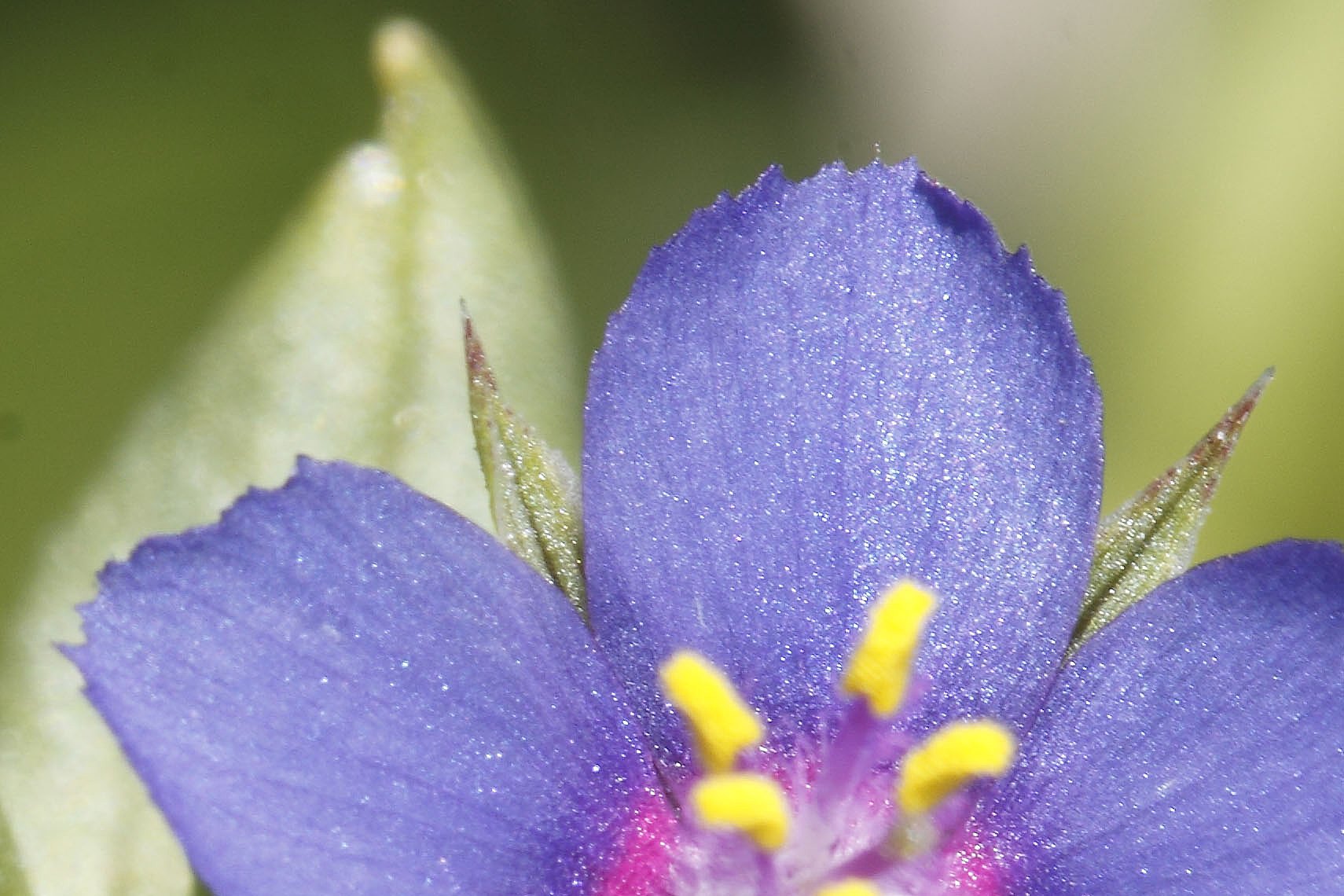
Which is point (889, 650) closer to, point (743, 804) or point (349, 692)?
point (743, 804)

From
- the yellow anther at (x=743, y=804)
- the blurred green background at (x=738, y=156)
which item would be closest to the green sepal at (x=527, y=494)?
the yellow anther at (x=743, y=804)

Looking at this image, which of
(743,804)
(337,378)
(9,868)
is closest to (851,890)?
(743,804)

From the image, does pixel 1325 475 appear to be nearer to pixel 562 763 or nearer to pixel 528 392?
pixel 528 392

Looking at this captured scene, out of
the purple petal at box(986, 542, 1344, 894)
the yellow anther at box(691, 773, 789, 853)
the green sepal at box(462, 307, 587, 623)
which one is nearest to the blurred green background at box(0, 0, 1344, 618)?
the green sepal at box(462, 307, 587, 623)

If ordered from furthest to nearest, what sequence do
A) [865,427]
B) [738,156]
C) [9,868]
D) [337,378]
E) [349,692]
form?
[738,156], [337,378], [9,868], [865,427], [349,692]

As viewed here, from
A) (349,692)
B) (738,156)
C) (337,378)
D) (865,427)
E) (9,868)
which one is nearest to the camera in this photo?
(349,692)

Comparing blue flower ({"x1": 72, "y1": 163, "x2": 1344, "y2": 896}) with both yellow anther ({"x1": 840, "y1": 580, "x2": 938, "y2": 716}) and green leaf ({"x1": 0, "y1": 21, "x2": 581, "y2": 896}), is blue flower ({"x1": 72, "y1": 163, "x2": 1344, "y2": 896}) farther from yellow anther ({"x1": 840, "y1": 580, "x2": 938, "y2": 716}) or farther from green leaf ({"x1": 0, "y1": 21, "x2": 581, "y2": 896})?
green leaf ({"x1": 0, "y1": 21, "x2": 581, "y2": 896})

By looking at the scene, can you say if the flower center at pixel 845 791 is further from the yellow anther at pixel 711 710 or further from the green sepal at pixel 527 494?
the green sepal at pixel 527 494

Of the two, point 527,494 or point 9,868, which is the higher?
point 527,494
